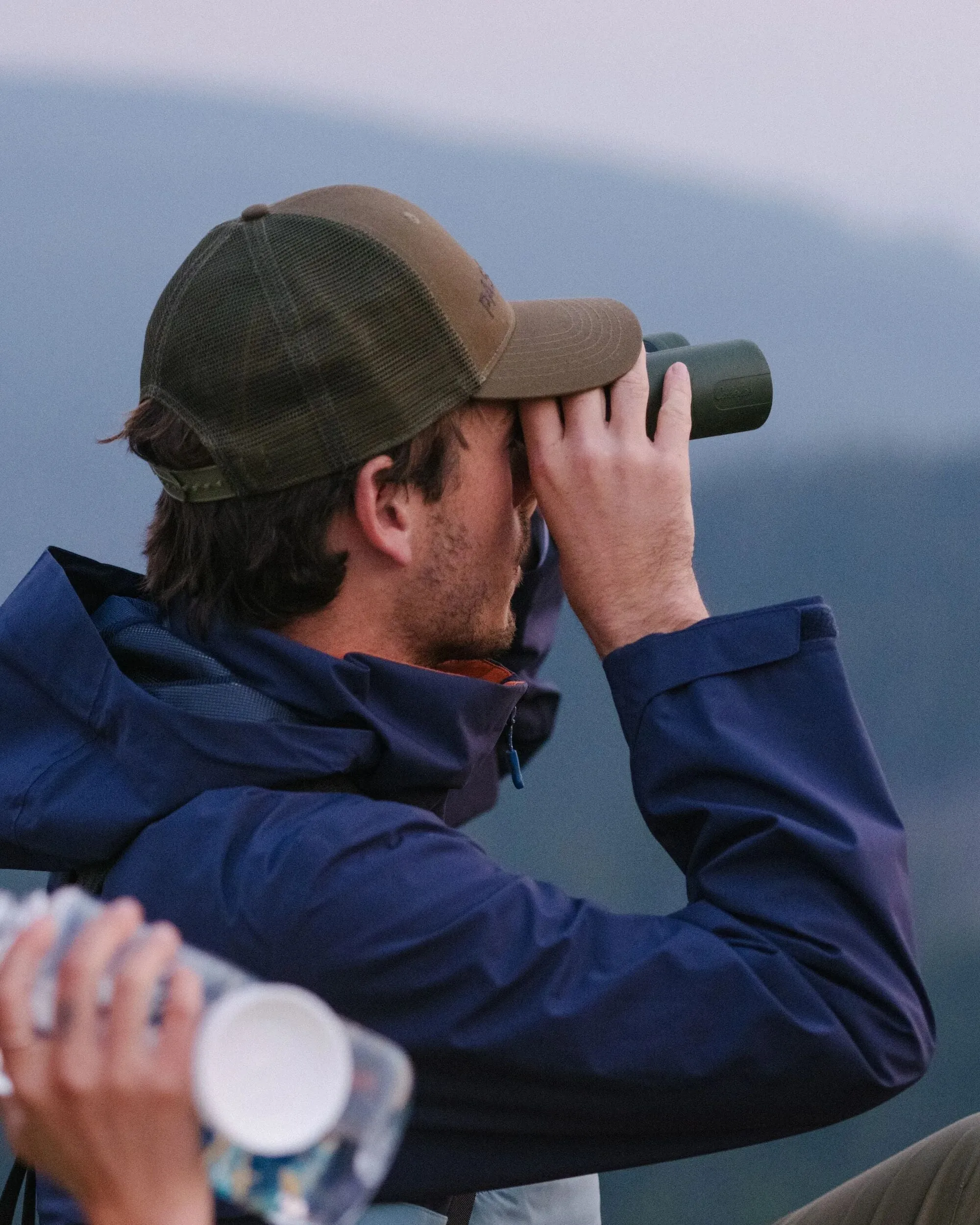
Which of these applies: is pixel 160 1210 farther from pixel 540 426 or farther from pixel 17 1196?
pixel 540 426

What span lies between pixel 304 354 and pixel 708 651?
14.3 inches

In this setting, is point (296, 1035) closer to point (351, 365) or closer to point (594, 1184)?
point (351, 365)

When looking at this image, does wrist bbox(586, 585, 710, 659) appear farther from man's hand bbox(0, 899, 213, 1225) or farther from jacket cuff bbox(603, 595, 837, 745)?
man's hand bbox(0, 899, 213, 1225)

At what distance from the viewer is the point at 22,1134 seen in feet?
2.15

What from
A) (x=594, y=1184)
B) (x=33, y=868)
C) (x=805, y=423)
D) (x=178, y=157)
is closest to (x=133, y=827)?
(x=33, y=868)

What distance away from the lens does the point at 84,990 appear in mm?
591

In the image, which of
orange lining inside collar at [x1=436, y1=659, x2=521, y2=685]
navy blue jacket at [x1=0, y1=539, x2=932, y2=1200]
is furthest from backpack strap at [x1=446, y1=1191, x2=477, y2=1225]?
orange lining inside collar at [x1=436, y1=659, x2=521, y2=685]

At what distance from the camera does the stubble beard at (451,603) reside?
43.6 inches

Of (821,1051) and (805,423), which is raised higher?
(805,423)

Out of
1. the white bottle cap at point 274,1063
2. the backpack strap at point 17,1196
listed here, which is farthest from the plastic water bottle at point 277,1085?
the backpack strap at point 17,1196

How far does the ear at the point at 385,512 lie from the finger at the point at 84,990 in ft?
1.64

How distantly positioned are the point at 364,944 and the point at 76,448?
0.87 m

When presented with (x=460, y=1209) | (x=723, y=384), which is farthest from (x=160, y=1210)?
(x=723, y=384)

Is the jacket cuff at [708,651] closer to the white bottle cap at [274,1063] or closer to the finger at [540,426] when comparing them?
the finger at [540,426]
